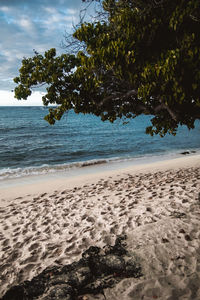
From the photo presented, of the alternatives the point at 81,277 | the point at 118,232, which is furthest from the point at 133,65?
the point at 81,277

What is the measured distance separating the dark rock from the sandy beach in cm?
17

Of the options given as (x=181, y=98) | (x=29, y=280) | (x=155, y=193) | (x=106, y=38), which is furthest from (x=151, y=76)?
(x=155, y=193)

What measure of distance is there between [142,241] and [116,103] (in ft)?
13.8

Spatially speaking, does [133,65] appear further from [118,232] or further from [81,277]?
[81,277]

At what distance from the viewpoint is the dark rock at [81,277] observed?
3.40 meters

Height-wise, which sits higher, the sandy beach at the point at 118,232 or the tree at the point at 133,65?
the tree at the point at 133,65

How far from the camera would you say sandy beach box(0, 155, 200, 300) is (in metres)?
3.51

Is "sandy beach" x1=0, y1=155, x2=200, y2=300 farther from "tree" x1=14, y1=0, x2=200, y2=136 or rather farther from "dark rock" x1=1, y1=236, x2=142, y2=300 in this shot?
"tree" x1=14, y1=0, x2=200, y2=136

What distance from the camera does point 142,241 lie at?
471 centimetres

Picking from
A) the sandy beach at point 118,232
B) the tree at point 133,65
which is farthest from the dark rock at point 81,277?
the tree at point 133,65

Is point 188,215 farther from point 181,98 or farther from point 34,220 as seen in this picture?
point 34,220

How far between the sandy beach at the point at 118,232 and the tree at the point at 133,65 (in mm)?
3008

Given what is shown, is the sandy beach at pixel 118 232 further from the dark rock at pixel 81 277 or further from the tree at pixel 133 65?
the tree at pixel 133 65

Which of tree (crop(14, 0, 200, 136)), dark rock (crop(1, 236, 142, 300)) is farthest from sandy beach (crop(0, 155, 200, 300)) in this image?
tree (crop(14, 0, 200, 136))
